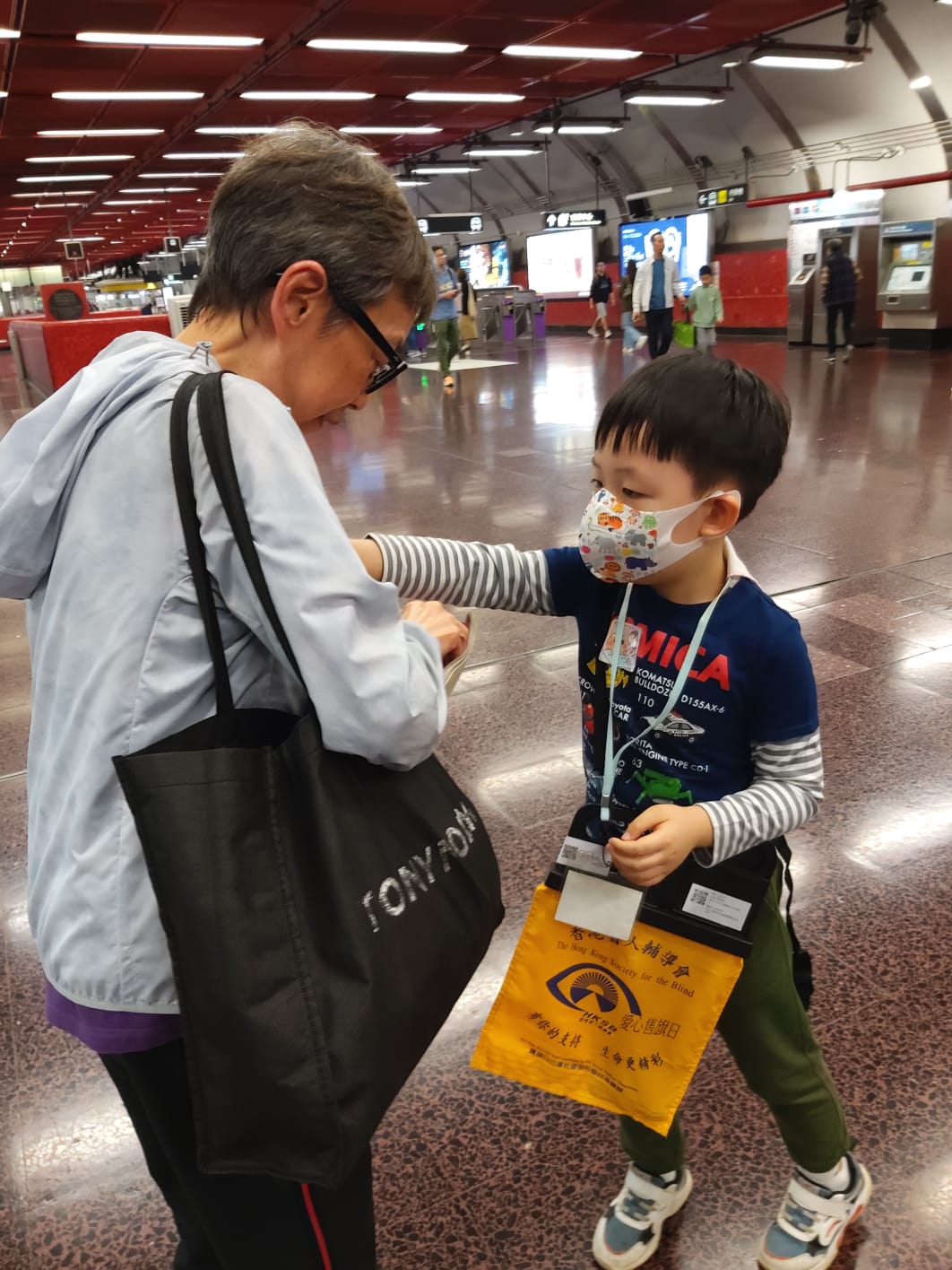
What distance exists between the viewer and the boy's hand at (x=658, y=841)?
1097 millimetres

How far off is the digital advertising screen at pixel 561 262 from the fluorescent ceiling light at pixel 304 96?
36.9ft

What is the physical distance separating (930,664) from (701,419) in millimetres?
2766

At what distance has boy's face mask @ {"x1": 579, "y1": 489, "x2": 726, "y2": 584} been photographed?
1173 mm

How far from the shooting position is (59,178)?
22547 millimetres

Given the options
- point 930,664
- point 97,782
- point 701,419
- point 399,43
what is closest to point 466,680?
point 930,664

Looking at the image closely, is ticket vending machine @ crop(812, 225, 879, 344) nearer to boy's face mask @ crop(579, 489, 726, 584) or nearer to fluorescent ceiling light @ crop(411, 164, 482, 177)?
fluorescent ceiling light @ crop(411, 164, 482, 177)

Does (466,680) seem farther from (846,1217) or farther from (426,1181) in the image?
(846,1217)

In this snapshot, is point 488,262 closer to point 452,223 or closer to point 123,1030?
point 452,223

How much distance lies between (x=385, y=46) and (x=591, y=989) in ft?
45.7

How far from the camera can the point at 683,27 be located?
43.0 ft

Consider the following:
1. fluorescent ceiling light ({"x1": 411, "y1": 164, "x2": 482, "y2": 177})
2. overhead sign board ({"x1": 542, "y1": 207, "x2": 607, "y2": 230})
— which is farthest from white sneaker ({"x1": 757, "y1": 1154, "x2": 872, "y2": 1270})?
fluorescent ceiling light ({"x1": 411, "y1": 164, "x2": 482, "y2": 177})

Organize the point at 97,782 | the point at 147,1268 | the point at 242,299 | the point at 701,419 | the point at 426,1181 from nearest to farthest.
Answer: the point at 97,782, the point at 242,299, the point at 701,419, the point at 147,1268, the point at 426,1181

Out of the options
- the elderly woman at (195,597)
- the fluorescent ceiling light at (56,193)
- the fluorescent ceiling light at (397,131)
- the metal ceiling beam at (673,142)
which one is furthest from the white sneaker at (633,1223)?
the fluorescent ceiling light at (56,193)

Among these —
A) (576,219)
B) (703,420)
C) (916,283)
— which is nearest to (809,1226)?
(703,420)
